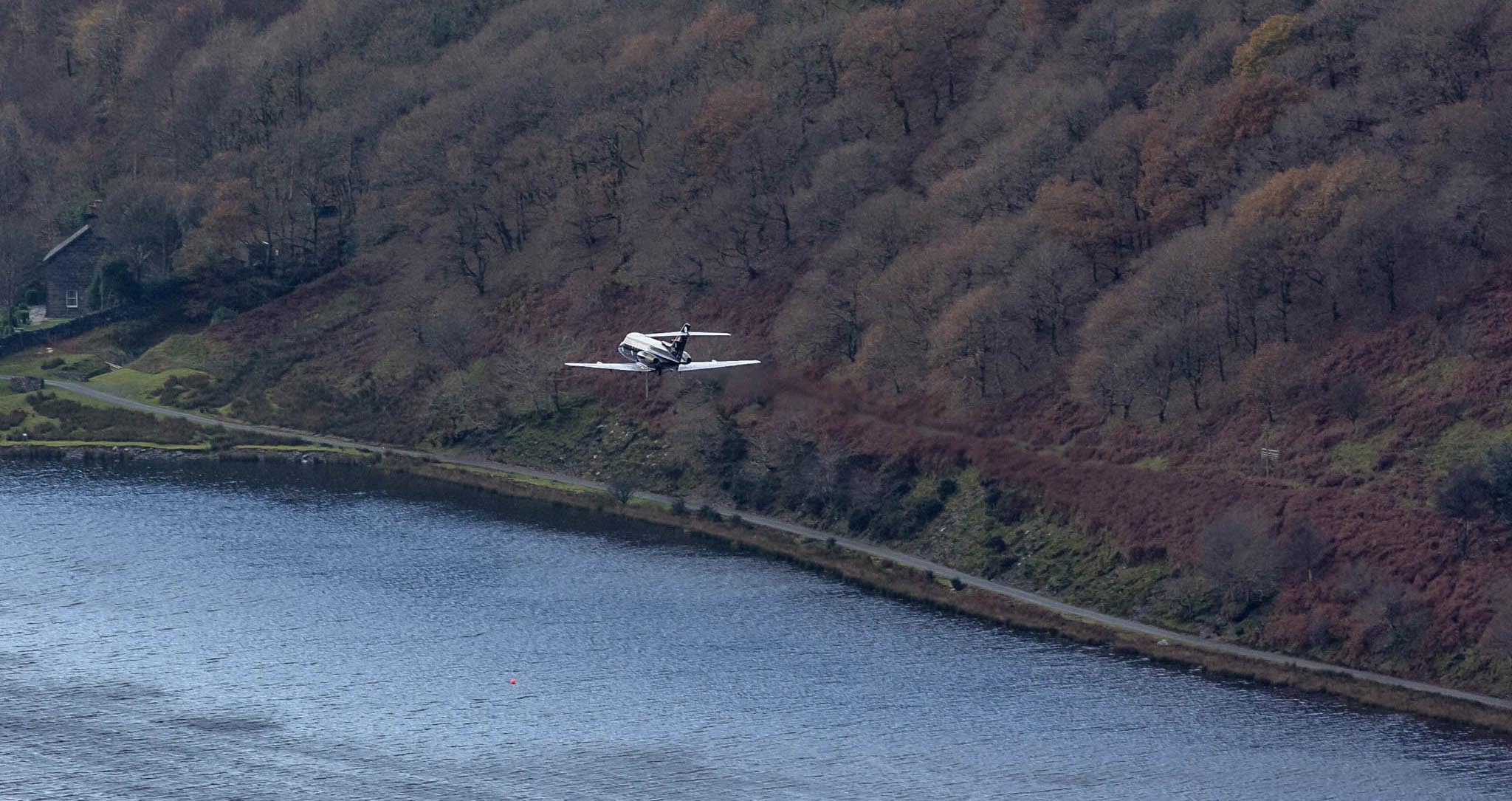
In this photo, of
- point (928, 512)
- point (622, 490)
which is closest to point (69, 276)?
point (622, 490)

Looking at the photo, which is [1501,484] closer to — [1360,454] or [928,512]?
[1360,454]

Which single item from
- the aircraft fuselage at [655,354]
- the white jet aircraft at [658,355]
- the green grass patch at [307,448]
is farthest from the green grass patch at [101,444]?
the aircraft fuselage at [655,354]

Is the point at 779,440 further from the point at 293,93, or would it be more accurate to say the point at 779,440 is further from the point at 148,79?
the point at 148,79

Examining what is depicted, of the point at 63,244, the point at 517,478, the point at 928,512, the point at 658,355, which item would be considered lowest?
the point at 928,512

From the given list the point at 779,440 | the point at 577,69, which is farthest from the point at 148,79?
the point at 779,440

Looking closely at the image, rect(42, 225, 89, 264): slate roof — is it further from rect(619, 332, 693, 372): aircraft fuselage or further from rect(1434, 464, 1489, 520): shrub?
rect(1434, 464, 1489, 520): shrub

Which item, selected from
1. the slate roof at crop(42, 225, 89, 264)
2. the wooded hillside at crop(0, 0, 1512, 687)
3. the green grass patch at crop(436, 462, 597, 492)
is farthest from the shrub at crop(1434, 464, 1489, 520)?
the slate roof at crop(42, 225, 89, 264)

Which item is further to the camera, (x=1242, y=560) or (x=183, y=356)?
(x=183, y=356)
